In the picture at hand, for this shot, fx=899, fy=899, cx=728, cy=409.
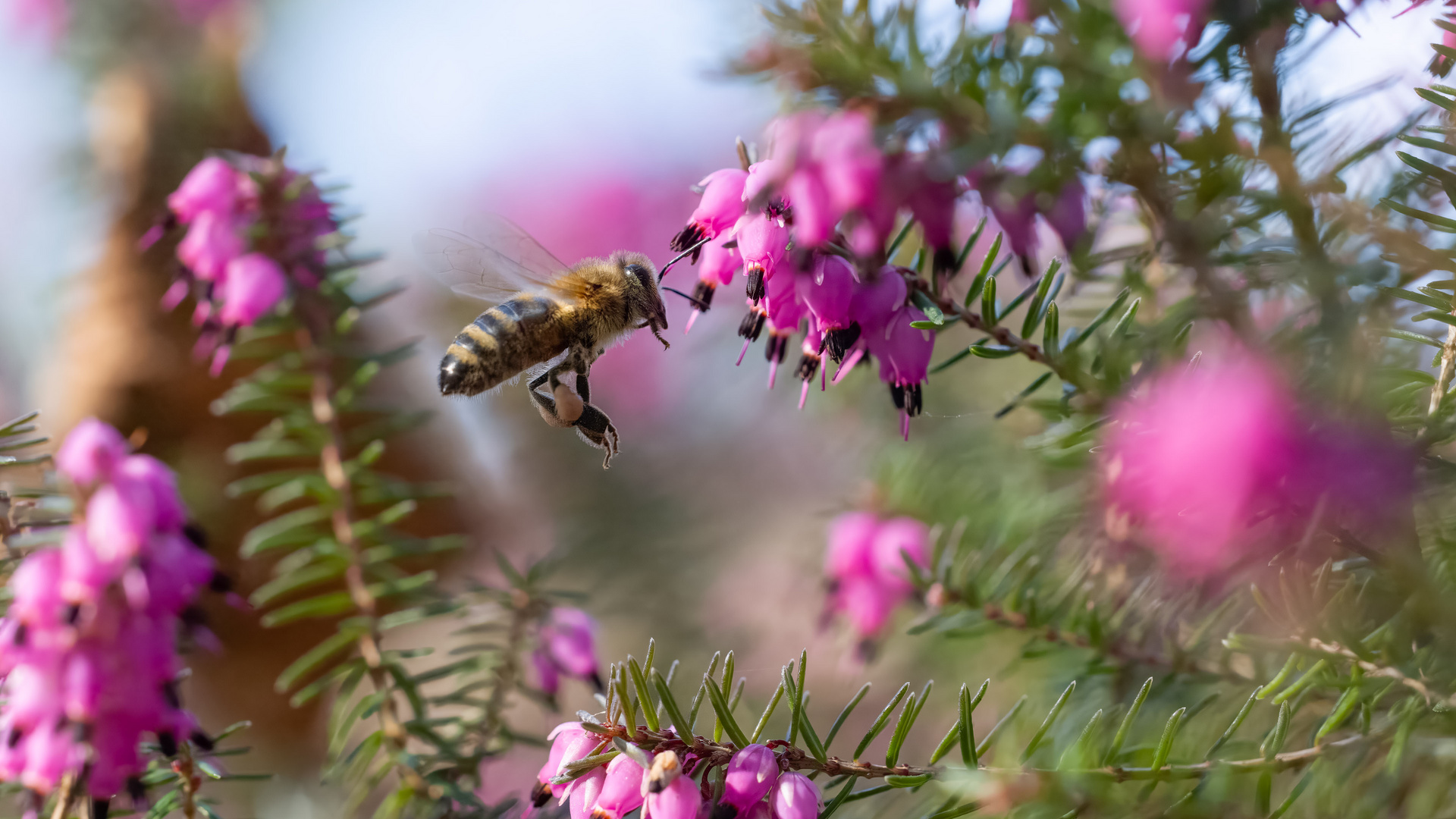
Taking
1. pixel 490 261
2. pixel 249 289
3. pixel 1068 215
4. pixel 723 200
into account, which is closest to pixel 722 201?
pixel 723 200

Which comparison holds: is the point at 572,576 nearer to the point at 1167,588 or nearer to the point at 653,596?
the point at 653,596

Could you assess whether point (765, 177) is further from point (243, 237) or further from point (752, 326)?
point (243, 237)

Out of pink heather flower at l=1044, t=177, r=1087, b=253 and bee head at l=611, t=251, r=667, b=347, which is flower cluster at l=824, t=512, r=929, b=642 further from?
pink heather flower at l=1044, t=177, r=1087, b=253

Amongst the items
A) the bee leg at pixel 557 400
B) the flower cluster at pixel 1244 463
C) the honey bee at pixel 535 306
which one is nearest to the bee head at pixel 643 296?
the honey bee at pixel 535 306

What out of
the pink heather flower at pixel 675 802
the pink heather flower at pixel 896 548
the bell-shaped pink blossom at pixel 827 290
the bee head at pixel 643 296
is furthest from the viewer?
the pink heather flower at pixel 896 548

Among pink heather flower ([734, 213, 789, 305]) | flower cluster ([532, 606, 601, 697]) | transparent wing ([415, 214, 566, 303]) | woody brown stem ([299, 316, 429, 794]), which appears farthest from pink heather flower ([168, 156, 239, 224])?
pink heather flower ([734, 213, 789, 305])

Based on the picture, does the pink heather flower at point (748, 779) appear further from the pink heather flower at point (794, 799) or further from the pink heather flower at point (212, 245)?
the pink heather flower at point (212, 245)
